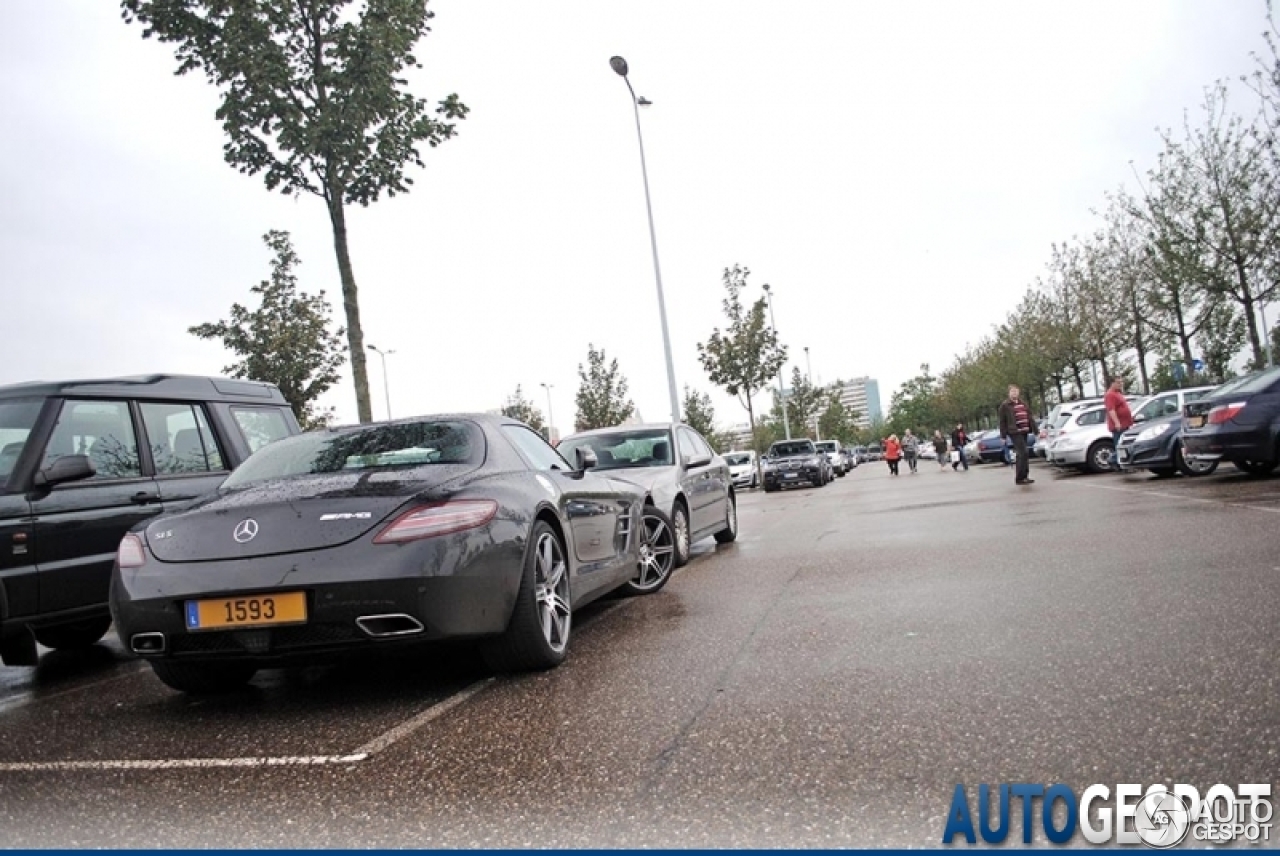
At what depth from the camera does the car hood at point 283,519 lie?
3.90 m

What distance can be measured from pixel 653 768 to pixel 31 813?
6.43 ft

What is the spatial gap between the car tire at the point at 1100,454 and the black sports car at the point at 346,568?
16.6 metres

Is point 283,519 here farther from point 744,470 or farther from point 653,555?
point 744,470

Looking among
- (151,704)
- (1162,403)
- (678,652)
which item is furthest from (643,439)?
(1162,403)

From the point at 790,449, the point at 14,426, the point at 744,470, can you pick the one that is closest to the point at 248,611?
the point at 14,426

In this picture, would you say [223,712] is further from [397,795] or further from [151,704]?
[397,795]

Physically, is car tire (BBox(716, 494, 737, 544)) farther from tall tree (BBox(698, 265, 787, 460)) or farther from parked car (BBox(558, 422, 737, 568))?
tall tree (BBox(698, 265, 787, 460))

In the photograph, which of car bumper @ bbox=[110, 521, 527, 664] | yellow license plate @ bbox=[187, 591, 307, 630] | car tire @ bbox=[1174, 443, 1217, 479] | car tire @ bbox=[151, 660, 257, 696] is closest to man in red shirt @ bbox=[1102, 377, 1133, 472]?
car tire @ bbox=[1174, 443, 1217, 479]

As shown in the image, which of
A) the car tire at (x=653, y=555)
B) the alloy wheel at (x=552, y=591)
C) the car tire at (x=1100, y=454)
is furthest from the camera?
the car tire at (x=1100, y=454)

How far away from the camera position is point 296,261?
3009cm

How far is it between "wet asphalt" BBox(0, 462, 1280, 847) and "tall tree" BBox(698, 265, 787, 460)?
3309cm

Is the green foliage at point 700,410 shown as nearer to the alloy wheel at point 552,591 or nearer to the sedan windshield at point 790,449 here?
the sedan windshield at point 790,449

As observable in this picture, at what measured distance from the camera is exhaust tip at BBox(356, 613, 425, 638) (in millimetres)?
3770

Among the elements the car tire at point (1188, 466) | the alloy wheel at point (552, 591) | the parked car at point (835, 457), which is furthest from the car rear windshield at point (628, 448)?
the parked car at point (835, 457)
